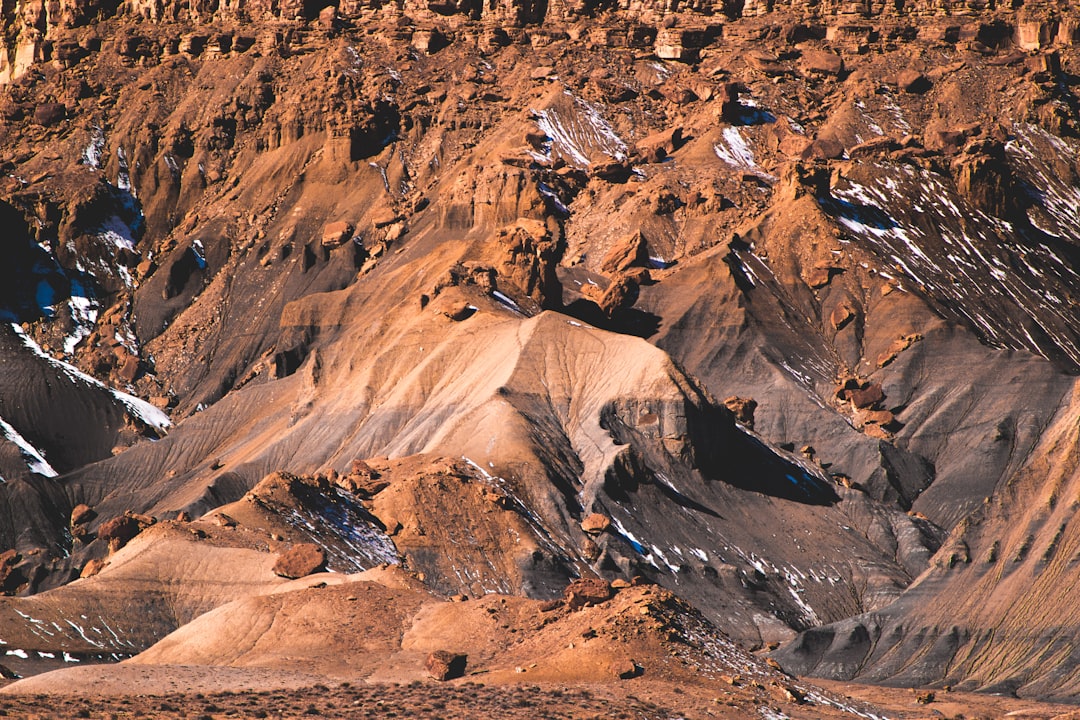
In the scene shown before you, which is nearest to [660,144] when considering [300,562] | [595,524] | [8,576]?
[595,524]

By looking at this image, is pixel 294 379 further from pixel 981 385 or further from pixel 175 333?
pixel 981 385

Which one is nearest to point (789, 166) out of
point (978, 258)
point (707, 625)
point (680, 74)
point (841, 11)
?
point (978, 258)

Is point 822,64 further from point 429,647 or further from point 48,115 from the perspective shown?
point 429,647

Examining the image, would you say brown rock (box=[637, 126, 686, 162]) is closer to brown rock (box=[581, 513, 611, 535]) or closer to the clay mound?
brown rock (box=[581, 513, 611, 535])

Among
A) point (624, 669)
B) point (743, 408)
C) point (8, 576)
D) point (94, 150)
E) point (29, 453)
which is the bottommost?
point (29, 453)

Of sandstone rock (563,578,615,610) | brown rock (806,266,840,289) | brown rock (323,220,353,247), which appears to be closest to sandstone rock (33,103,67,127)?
brown rock (323,220,353,247)
